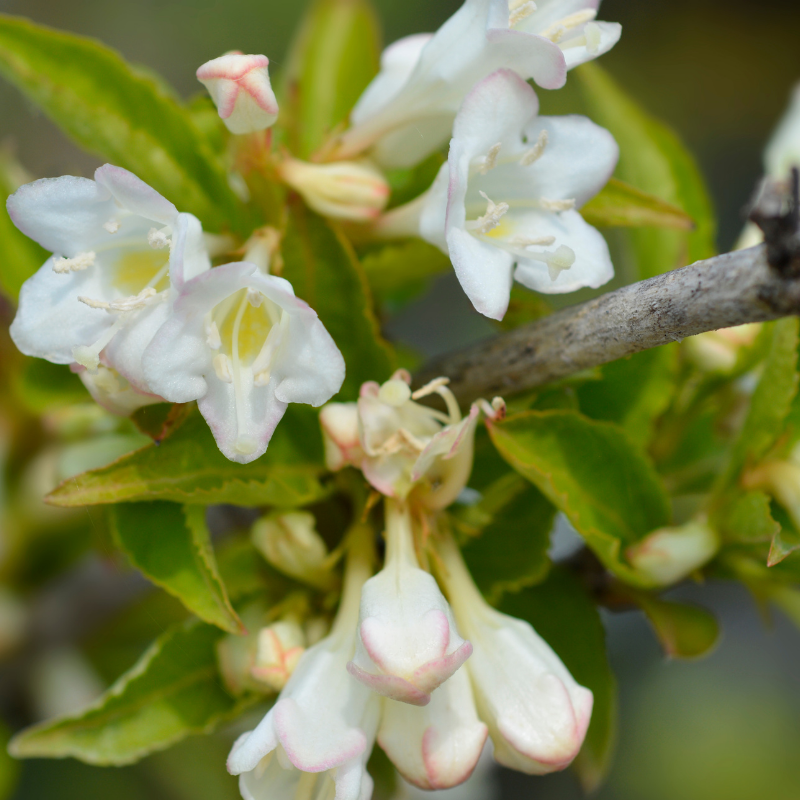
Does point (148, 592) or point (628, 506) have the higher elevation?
point (628, 506)

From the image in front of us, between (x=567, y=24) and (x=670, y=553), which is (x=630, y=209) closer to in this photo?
(x=567, y=24)

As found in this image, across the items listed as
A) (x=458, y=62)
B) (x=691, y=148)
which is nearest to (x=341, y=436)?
(x=458, y=62)

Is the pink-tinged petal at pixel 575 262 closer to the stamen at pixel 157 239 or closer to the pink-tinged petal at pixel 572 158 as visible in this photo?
the pink-tinged petal at pixel 572 158

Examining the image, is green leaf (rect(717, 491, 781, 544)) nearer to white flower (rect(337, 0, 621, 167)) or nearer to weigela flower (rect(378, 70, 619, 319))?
weigela flower (rect(378, 70, 619, 319))

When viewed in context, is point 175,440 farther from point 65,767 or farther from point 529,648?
point 65,767

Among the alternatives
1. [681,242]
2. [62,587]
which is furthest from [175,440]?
[62,587]

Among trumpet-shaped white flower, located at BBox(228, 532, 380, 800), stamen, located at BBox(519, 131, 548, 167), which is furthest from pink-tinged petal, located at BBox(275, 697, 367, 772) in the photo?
stamen, located at BBox(519, 131, 548, 167)

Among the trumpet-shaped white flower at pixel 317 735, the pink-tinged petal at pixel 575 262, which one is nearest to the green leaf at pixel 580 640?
the trumpet-shaped white flower at pixel 317 735
